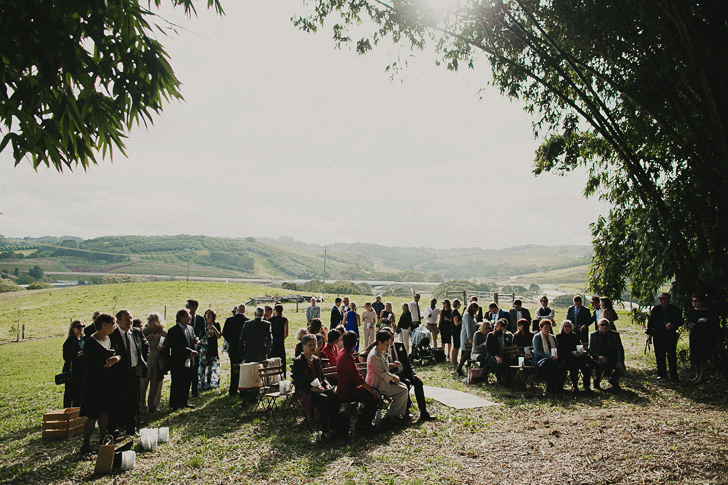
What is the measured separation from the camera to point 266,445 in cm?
602

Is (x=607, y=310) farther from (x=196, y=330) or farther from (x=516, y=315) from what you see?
(x=196, y=330)

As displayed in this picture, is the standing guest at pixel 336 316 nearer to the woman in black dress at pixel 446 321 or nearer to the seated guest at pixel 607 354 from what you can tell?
the woman in black dress at pixel 446 321

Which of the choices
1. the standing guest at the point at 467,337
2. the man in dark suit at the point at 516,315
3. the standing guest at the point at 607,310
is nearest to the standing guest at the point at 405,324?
the standing guest at the point at 467,337

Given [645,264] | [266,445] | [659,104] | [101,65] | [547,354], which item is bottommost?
[266,445]

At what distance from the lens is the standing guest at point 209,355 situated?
30.2ft

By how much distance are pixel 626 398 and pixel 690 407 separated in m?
1.05

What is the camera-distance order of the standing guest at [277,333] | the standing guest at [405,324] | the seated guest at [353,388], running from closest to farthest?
the seated guest at [353,388]
the standing guest at [277,333]
the standing guest at [405,324]

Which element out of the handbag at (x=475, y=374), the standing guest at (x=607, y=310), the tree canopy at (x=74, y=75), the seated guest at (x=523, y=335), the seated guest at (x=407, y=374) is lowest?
the handbag at (x=475, y=374)

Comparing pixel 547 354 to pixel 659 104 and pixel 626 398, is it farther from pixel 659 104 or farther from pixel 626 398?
pixel 659 104

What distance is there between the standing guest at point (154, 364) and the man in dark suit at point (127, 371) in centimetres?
87

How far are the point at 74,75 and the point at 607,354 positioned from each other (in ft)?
33.7

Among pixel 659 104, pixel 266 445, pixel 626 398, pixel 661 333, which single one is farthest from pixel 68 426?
pixel 659 104

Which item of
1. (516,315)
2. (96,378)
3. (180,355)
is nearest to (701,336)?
(516,315)

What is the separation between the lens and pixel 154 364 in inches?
299
